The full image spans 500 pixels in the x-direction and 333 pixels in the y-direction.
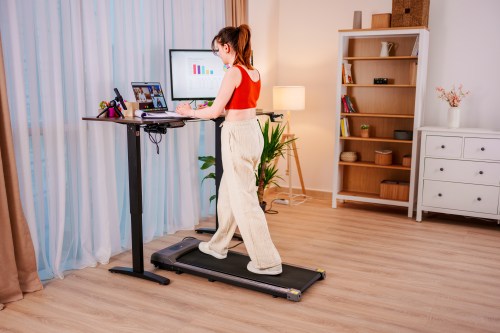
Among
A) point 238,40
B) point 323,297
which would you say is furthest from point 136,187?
point 323,297

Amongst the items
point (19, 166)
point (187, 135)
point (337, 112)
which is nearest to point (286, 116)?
point (337, 112)

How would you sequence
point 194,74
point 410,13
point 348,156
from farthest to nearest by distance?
point 348,156, point 410,13, point 194,74

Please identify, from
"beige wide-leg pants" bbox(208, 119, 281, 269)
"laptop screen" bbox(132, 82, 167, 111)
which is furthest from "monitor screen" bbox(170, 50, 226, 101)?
"beige wide-leg pants" bbox(208, 119, 281, 269)

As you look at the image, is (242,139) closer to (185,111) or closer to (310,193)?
(185,111)

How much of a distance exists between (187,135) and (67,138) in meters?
1.21

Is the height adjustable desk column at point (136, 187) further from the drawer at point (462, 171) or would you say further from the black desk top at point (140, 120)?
the drawer at point (462, 171)

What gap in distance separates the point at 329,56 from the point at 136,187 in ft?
10.0

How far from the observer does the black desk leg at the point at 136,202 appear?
3143mm

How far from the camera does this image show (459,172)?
14.7 ft

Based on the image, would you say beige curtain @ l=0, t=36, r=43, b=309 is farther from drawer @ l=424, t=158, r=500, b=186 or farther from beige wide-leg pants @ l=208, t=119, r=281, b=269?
drawer @ l=424, t=158, r=500, b=186

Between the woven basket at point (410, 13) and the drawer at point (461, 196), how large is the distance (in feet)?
4.83

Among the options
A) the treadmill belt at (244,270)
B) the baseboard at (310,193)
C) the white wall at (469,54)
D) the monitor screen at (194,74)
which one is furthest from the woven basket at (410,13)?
the treadmill belt at (244,270)

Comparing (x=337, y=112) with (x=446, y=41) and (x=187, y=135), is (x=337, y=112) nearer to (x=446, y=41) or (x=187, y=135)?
(x=446, y=41)

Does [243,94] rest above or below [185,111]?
above
